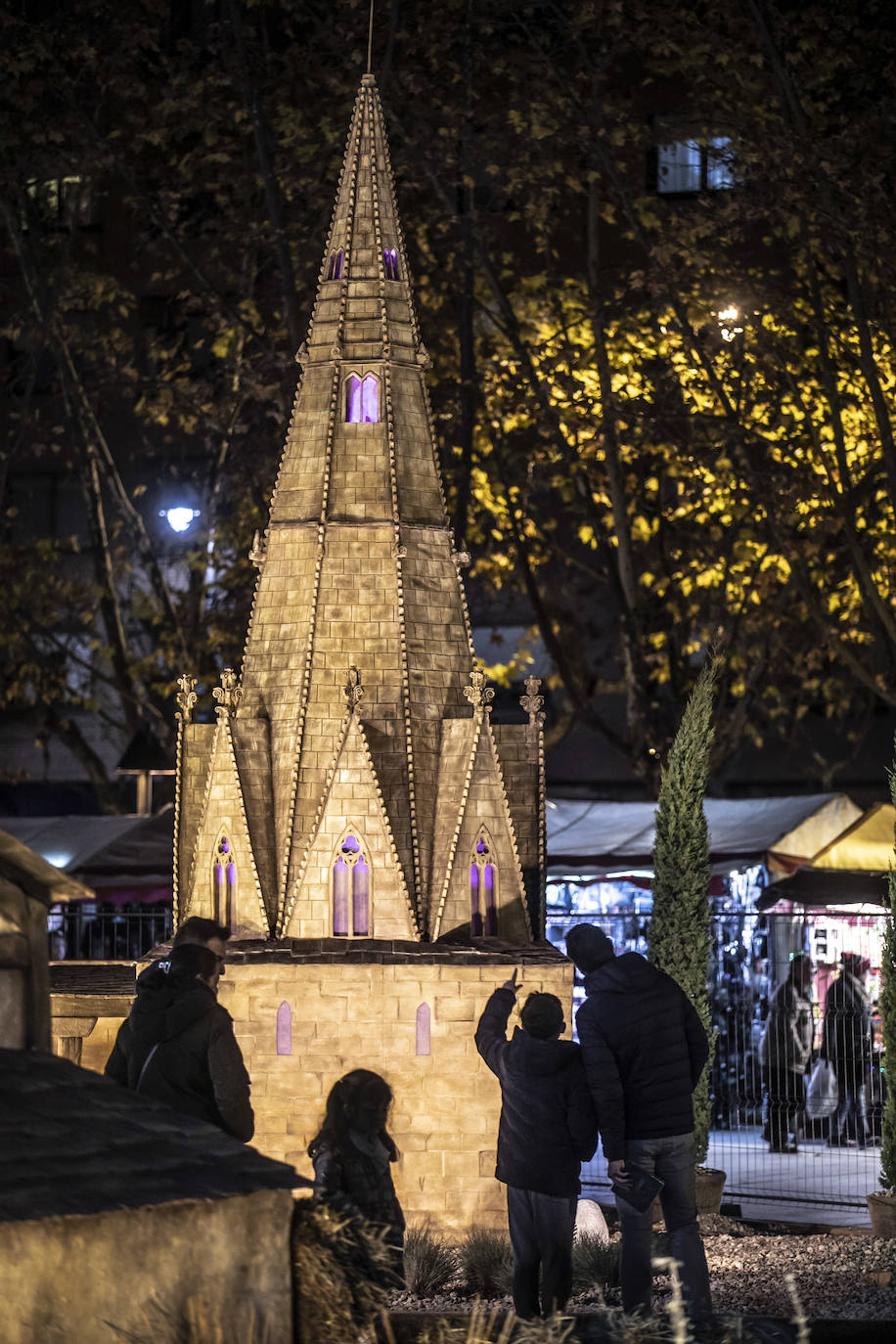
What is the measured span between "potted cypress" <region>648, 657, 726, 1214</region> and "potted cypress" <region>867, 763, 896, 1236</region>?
1612 millimetres

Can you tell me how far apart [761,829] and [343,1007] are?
12.0 m

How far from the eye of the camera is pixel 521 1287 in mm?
11352

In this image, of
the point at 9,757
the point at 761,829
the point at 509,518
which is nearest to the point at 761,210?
the point at 509,518

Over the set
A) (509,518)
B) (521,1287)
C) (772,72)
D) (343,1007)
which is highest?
(772,72)

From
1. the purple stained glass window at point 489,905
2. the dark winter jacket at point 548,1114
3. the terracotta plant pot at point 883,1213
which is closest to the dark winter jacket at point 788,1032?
the terracotta plant pot at point 883,1213

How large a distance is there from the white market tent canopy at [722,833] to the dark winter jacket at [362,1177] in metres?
11.8

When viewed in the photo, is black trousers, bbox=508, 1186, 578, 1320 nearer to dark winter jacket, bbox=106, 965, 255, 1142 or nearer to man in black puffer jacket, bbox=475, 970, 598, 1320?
man in black puffer jacket, bbox=475, 970, 598, 1320

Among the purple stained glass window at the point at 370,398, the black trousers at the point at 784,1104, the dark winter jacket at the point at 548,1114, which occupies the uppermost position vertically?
the purple stained glass window at the point at 370,398

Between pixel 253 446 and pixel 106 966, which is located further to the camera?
pixel 253 446

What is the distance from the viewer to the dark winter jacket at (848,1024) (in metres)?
20.3

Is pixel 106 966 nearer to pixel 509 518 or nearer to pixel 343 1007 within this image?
pixel 343 1007

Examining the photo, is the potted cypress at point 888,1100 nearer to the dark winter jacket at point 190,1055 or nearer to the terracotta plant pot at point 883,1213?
the terracotta plant pot at point 883,1213

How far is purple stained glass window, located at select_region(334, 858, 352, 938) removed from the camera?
1577cm

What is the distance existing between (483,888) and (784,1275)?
369 centimetres
